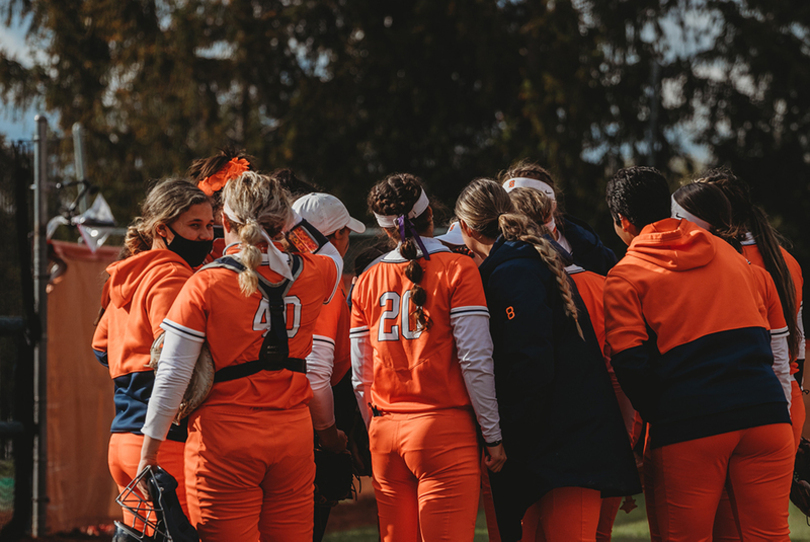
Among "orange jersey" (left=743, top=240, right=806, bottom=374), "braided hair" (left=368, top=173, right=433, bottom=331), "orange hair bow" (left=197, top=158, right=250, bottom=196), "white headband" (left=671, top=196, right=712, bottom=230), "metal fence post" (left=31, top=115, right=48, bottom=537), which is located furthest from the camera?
"metal fence post" (left=31, top=115, right=48, bottom=537)

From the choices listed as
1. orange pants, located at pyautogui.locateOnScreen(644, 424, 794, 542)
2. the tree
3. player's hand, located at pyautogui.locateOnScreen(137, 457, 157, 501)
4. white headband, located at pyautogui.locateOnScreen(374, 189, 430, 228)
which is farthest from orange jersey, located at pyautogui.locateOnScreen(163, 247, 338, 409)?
the tree

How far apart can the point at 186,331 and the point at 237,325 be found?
0.17 metres

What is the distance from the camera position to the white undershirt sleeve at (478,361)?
2.75 metres

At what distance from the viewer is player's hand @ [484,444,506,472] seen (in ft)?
9.18

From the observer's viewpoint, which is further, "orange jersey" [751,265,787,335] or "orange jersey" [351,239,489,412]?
"orange jersey" [751,265,787,335]

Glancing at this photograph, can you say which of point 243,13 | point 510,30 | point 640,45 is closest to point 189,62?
point 243,13

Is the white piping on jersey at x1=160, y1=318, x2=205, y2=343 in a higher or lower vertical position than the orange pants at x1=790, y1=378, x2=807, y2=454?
higher

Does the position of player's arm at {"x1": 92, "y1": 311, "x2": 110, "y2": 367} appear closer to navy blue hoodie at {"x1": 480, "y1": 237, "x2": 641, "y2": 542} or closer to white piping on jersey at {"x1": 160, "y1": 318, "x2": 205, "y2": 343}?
white piping on jersey at {"x1": 160, "y1": 318, "x2": 205, "y2": 343}

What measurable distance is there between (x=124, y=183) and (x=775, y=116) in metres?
12.1

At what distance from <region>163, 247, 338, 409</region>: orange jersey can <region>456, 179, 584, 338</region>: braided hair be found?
0.81 m

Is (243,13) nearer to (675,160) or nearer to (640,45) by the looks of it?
(640,45)

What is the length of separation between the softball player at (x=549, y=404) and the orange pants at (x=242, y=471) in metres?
0.84

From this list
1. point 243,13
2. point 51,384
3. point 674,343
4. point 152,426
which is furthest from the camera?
point 243,13

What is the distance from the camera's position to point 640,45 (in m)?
12.3
